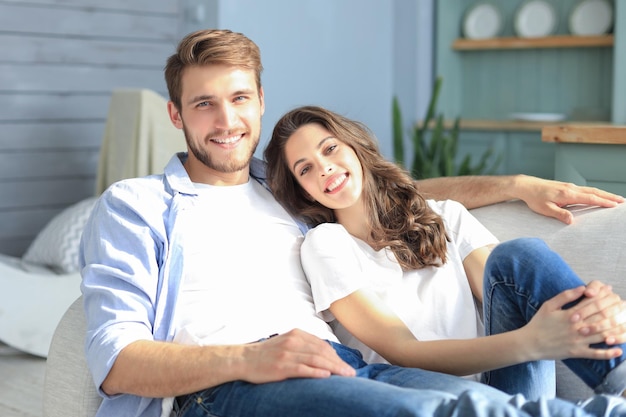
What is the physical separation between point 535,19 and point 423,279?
12.8 ft

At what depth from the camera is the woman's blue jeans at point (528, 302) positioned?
172 cm

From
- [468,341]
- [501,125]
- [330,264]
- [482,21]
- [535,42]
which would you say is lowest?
[501,125]

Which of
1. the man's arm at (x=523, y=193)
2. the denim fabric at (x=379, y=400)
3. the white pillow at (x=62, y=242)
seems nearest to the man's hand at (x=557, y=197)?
the man's arm at (x=523, y=193)

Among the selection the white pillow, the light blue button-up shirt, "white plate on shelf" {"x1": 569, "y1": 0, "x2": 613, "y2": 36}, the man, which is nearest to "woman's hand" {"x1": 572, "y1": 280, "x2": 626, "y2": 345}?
the man

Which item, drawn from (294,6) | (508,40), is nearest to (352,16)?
(294,6)

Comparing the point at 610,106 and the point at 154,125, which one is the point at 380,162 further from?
the point at 610,106

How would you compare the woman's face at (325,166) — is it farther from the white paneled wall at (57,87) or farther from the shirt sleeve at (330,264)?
the white paneled wall at (57,87)

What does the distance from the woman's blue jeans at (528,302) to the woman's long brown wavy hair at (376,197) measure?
0.79 feet

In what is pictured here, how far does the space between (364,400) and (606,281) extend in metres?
0.83

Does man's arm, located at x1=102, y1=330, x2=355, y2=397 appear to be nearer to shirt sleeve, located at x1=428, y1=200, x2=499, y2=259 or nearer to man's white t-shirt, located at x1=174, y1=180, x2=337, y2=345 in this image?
man's white t-shirt, located at x1=174, y1=180, x2=337, y2=345

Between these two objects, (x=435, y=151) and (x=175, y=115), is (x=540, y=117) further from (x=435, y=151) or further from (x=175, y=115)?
(x=175, y=115)

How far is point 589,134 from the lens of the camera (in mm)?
2766

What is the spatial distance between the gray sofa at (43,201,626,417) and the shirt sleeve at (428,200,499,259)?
0.12 m

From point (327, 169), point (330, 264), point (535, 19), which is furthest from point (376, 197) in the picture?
point (535, 19)
